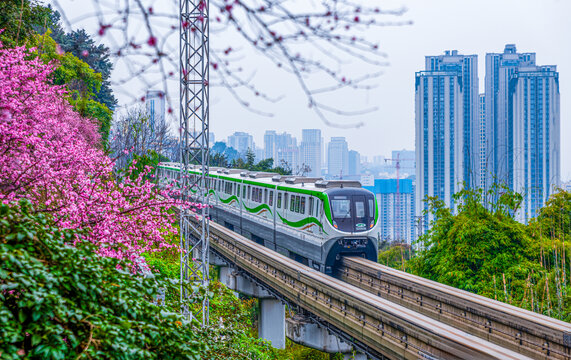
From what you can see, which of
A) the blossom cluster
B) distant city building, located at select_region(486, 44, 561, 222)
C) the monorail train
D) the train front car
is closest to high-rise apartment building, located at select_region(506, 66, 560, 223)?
distant city building, located at select_region(486, 44, 561, 222)

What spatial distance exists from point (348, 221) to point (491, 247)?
5.97 m

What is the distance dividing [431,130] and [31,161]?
193 ft

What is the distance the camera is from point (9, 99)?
29.8ft

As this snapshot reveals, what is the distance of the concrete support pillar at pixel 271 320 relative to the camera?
19.3 metres

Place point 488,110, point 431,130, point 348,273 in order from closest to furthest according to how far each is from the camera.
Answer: point 348,273 < point 488,110 < point 431,130

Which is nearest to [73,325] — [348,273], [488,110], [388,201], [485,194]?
[348,273]

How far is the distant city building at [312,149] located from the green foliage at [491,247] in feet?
197

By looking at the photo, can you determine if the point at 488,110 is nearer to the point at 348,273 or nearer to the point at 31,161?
the point at 348,273

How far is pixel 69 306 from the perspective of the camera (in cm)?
400

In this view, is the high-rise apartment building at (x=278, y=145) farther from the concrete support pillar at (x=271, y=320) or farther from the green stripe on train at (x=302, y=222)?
the green stripe on train at (x=302, y=222)

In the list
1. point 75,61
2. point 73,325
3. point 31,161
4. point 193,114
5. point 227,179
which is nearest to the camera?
point 73,325

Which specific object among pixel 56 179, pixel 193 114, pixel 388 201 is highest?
pixel 193 114

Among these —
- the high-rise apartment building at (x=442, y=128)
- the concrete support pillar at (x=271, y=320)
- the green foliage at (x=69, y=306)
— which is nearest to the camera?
the green foliage at (x=69, y=306)

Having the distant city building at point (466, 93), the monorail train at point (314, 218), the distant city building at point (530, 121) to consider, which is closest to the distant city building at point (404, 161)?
the distant city building at point (466, 93)
